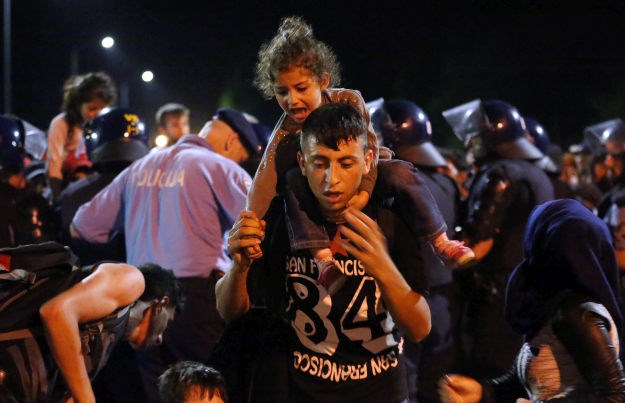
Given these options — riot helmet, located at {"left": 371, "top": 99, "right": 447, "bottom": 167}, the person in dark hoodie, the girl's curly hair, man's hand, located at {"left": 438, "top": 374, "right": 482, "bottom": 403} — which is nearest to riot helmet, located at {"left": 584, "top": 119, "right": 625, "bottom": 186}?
riot helmet, located at {"left": 371, "top": 99, "right": 447, "bottom": 167}

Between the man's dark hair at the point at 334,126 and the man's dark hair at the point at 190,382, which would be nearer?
the man's dark hair at the point at 334,126

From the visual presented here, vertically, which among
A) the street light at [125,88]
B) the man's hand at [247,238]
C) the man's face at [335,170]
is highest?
the man's face at [335,170]

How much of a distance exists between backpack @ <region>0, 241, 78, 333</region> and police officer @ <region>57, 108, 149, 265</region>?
1925mm

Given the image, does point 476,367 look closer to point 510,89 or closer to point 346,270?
point 346,270

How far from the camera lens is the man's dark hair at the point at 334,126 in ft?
9.73

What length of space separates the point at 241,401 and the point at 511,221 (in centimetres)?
314

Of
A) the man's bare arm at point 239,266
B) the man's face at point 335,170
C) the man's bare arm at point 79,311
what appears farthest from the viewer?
the man's bare arm at point 79,311

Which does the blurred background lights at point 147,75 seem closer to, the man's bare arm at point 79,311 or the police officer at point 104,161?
the police officer at point 104,161

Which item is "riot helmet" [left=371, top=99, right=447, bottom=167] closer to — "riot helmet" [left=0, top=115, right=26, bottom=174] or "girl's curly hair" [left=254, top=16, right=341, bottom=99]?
"riot helmet" [left=0, top=115, right=26, bottom=174]

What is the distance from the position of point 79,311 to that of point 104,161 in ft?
8.22

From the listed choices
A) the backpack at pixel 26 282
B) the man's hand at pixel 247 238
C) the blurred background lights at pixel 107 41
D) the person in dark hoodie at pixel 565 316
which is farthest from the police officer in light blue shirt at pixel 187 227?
the blurred background lights at pixel 107 41

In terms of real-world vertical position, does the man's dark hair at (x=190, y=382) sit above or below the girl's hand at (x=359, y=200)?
below

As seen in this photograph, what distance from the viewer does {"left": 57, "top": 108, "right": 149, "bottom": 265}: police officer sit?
584 centimetres

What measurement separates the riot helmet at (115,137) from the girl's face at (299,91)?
9.34 feet
